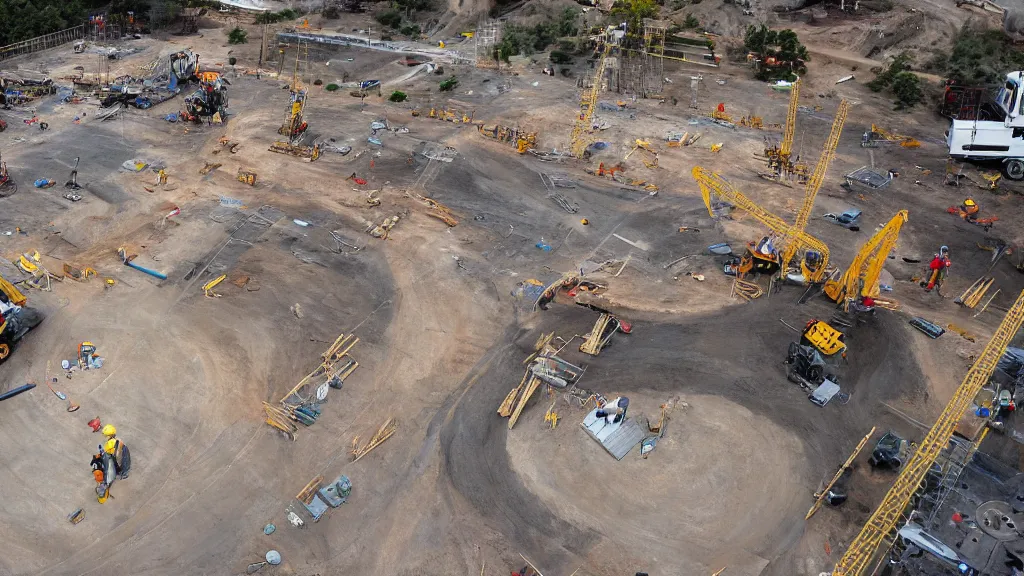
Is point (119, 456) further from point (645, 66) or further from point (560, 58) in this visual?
point (645, 66)

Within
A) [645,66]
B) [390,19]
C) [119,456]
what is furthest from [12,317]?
[645,66]

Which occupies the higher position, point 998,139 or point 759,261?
point 998,139

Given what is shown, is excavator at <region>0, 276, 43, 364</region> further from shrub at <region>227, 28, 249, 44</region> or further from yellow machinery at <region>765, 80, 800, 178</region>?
→ yellow machinery at <region>765, 80, 800, 178</region>

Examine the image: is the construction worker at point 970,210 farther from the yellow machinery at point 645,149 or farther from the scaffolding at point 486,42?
the scaffolding at point 486,42

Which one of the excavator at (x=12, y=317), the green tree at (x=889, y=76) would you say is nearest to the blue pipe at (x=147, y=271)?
the excavator at (x=12, y=317)

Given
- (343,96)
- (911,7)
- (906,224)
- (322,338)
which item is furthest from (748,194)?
(911,7)

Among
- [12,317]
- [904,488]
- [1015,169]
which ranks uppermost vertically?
[1015,169]

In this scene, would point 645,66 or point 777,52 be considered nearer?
point 645,66
